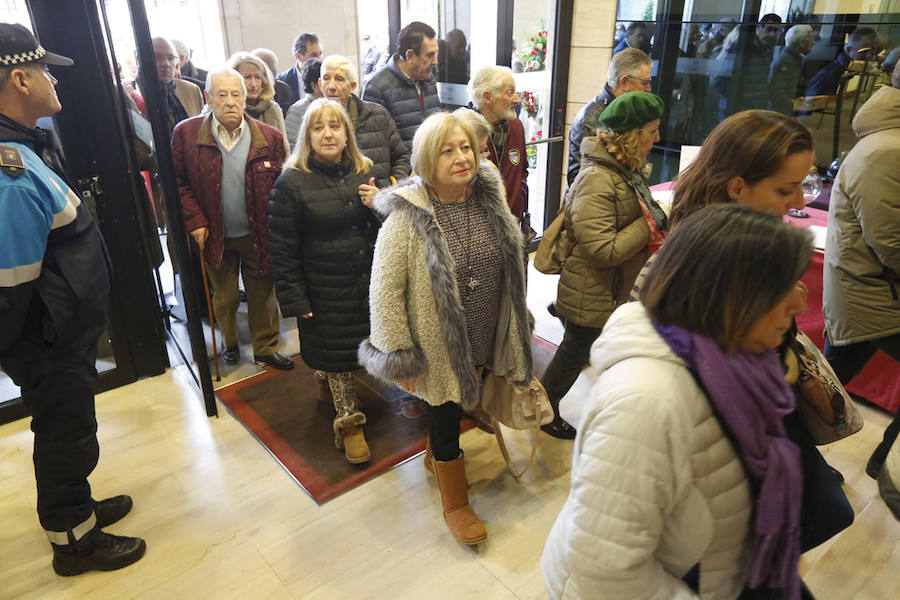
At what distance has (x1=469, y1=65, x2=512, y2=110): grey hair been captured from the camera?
3129 mm

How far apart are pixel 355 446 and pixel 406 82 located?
81.9 inches

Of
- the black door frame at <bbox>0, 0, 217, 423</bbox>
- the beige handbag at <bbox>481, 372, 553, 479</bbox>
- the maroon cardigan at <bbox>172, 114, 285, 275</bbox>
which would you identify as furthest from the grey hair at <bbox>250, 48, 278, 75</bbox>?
the beige handbag at <bbox>481, 372, 553, 479</bbox>

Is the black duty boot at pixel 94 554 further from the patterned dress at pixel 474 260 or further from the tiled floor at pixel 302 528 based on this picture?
the patterned dress at pixel 474 260

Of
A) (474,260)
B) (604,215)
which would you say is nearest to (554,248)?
(604,215)

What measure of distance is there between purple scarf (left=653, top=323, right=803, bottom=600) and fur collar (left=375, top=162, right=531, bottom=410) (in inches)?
37.3

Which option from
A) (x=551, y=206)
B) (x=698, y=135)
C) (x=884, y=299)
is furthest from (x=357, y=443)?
(x=698, y=135)

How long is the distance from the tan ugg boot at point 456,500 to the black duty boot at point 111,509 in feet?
3.92

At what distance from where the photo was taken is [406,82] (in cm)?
356

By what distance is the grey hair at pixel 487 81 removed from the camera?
3129mm

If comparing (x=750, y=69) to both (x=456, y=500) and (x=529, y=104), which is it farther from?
(x=456, y=500)

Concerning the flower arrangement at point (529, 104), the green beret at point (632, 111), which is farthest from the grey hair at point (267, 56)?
the green beret at point (632, 111)

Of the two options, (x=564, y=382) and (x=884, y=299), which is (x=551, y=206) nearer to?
(x=564, y=382)

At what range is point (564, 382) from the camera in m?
2.68

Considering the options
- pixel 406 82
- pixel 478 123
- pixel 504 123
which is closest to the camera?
pixel 478 123
